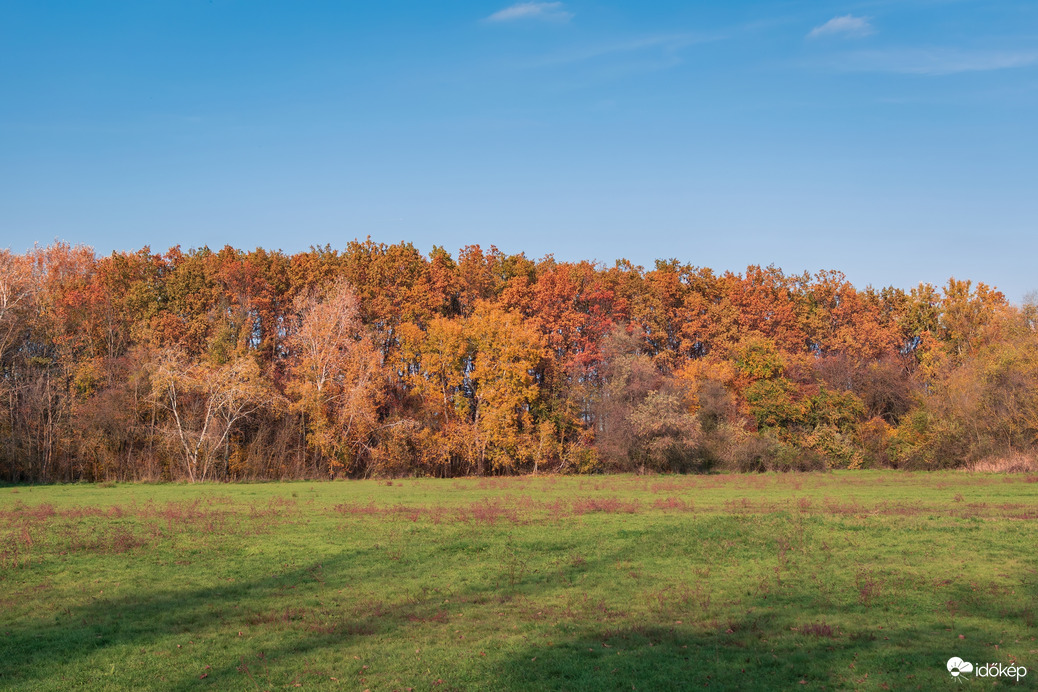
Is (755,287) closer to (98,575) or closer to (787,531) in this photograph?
(787,531)

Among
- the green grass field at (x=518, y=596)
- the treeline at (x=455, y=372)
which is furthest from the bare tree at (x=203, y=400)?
the green grass field at (x=518, y=596)

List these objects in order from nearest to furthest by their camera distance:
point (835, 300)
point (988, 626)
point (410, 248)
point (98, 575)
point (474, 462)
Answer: point (988, 626) < point (98, 575) < point (474, 462) < point (410, 248) < point (835, 300)

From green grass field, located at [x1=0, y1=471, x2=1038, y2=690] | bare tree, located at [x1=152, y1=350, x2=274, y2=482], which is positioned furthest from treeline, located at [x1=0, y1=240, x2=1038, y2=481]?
green grass field, located at [x1=0, y1=471, x2=1038, y2=690]

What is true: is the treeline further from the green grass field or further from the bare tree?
the green grass field

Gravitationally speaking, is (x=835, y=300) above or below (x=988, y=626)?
above

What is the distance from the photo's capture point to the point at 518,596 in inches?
671

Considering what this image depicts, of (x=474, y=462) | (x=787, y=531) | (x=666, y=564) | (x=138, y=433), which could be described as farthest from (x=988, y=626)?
(x=138, y=433)

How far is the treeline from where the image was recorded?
187 ft

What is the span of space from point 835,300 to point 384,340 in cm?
5005

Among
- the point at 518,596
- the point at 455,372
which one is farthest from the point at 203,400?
the point at 518,596

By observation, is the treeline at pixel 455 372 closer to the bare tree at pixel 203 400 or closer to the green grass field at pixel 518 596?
the bare tree at pixel 203 400

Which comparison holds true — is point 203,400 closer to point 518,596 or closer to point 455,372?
point 455,372

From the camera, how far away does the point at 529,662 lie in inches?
481

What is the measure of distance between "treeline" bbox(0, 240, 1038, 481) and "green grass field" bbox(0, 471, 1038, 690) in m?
26.9
